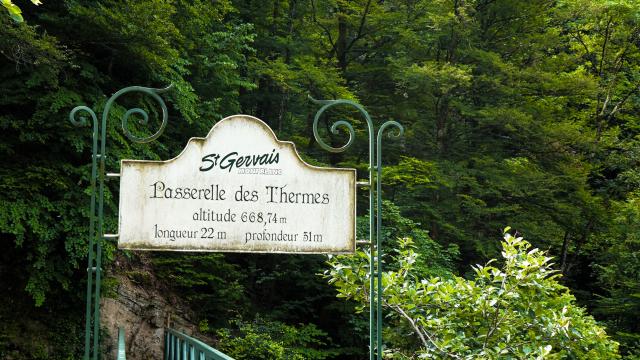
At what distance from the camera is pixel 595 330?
5.82m

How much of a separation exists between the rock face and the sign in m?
5.35

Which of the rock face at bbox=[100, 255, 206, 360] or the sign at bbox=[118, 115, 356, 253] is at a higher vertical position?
the sign at bbox=[118, 115, 356, 253]

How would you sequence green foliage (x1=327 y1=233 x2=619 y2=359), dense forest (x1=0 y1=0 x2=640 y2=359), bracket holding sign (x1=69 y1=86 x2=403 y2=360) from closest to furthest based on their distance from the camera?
bracket holding sign (x1=69 y1=86 x2=403 y2=360), green foliage (x1=327 y1=233 x2=619 y2=359), dense forest (x1=0 y1=0 x2=640 y2=359)

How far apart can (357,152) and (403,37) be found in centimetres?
238

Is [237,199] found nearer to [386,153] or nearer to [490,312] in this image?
[490,312]

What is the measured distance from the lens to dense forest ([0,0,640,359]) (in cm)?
654

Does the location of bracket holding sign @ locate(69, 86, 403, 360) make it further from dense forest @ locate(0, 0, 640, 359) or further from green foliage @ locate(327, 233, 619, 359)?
dense forest @ locate(0, 0, 640, 359)

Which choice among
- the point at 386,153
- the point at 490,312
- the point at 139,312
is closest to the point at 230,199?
the point at 490,312

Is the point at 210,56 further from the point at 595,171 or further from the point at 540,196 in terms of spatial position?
the point at 595,171

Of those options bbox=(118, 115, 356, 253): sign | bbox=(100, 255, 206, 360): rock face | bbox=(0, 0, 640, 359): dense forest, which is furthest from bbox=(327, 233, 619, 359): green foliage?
Result: bbox=(100, 255, 206, 360): rock face

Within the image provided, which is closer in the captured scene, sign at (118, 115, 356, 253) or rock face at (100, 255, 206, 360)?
sign at (118, 115, 356, 253)

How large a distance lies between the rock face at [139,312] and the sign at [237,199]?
5.35 meters

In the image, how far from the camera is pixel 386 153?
13.3 meters

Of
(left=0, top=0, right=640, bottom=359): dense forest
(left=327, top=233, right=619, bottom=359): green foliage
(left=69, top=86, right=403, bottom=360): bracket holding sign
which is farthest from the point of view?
(left=0, top=0, right=640, bottom=359): dense forest
